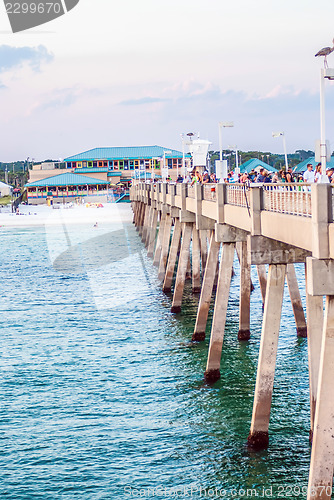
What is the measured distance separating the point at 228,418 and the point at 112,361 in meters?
5.77

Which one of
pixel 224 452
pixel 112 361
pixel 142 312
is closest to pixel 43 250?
pixel 142 312

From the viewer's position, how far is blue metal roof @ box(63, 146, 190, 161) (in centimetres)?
11938

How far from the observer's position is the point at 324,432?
30.8 ft

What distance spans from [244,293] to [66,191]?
301 ft

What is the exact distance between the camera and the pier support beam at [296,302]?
20812 millimetres

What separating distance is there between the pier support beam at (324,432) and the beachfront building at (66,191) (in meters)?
99.6

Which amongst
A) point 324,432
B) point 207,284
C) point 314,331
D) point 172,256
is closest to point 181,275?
point 172,256

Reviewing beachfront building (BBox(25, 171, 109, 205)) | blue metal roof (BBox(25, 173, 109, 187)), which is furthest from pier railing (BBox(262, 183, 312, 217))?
beachfront building (BBox(25, 171, 109, 205))

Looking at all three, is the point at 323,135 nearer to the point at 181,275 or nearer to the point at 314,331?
the point at 314,331

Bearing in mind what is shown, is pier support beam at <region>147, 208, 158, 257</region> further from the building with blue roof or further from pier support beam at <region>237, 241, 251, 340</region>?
the building with blue roof

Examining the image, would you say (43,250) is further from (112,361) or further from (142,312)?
(112,361)

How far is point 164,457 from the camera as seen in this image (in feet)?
41.7

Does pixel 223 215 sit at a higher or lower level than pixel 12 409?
higher

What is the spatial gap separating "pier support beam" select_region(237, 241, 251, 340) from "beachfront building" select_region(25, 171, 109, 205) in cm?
8852
